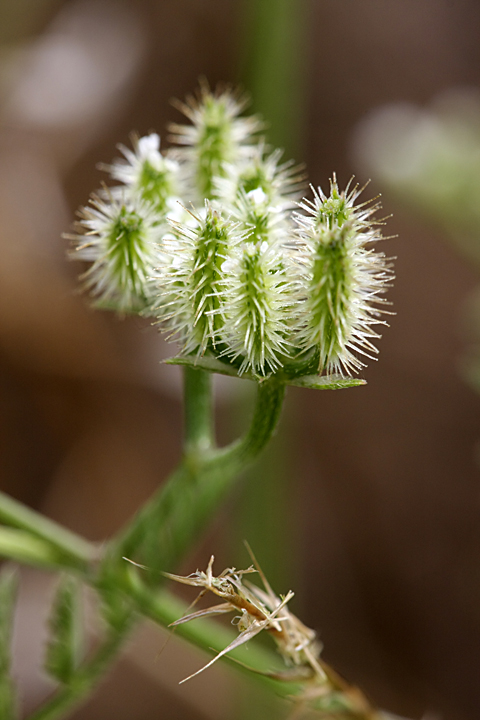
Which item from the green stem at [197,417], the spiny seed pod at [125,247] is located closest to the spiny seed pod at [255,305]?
the spiny seed pod at [125,247]

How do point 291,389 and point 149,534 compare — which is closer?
point 149,534

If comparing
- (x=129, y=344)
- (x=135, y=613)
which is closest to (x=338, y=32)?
(x=129, y=344)

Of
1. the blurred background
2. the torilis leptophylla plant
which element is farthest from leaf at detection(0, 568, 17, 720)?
the blurred background

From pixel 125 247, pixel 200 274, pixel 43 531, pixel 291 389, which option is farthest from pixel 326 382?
pixel 291 389

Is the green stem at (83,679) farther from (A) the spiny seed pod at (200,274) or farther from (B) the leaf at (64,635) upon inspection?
(A) the spiny seed pod at (200,274)

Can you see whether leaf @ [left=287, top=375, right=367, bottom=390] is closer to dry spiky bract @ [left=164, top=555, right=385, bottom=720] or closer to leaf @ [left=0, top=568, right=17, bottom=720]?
dry spiky bract @ [left=164, top=555, right=385, bottom=720]

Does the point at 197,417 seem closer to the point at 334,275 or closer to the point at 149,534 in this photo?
the point at 149,534
